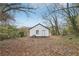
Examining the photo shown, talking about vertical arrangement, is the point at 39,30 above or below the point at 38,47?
above

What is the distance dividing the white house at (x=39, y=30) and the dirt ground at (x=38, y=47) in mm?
47

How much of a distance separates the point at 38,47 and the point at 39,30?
0.51ft

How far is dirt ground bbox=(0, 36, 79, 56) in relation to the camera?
160 cm

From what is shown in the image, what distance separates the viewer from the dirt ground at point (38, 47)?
1.60 meters

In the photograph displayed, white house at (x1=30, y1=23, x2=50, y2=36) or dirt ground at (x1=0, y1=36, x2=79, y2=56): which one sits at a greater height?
white house at (x1=30, y1=23, x2=50, y2=36)

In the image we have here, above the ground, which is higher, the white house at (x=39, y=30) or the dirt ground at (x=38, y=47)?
the white house at (x=39, y=30)

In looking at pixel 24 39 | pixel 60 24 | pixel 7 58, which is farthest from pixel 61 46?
pixel 7 58

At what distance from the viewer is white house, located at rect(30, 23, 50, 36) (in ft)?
5.22

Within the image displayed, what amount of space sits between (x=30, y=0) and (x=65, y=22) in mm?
377

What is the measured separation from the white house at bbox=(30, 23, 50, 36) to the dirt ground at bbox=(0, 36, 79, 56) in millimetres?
47

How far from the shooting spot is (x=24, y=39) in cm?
161

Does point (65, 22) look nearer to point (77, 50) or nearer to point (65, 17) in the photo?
point (65, 17)

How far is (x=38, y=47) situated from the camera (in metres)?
1.61

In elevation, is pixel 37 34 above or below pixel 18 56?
above
